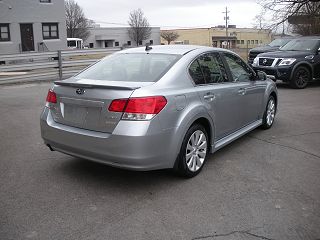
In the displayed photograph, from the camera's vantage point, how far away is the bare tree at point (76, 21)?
6052 cm

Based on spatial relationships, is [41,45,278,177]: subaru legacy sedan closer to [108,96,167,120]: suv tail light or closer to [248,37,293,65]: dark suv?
[108,96,167,120]: suv tail light

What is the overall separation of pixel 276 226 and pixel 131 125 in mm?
1751

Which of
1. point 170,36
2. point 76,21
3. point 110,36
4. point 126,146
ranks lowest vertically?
point 126,146

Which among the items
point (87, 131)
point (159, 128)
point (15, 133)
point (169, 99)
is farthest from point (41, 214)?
point (15, 133)

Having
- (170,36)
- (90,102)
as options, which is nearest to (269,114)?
(90,102)

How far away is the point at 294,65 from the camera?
43.7 feet

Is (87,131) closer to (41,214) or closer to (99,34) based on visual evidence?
(41,214)

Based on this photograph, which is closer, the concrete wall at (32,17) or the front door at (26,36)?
the concrete wall at (32,17)

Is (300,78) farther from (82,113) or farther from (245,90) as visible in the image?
(82,113)

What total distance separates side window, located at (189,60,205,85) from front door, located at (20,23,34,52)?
31740 mm

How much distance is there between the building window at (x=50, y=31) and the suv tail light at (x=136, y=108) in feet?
109

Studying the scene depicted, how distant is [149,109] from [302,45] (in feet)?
40.4

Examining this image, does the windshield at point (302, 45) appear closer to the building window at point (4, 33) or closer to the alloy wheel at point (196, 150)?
the alloy wheel at point (196, 150)

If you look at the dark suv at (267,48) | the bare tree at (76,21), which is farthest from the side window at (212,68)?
the bare tree at (76,21)
